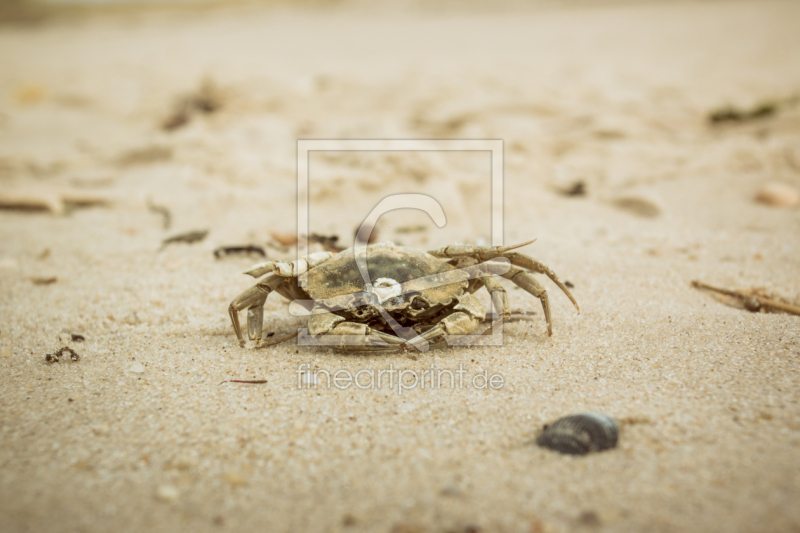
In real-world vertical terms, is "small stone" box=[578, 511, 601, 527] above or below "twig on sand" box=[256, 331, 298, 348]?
below

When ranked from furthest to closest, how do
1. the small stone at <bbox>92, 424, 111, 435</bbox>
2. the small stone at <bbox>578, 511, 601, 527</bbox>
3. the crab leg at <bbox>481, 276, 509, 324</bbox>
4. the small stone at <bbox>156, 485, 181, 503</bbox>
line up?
the crab leg at <bbox>481, 276, 509, 324</bbox> < the small stone at <bbox>92, 424, 111, 435</bbox> < the small stone at <bbox>156, 485, 181, 503</bbox> < the small stone at <bbox>578, 511, 601, 527</bbox>

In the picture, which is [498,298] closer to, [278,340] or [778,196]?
[278,340]

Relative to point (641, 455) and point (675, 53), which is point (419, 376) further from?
point (675, 53)

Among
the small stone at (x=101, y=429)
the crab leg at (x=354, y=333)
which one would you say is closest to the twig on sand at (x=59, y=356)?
the small stone at (x=101, y=429)

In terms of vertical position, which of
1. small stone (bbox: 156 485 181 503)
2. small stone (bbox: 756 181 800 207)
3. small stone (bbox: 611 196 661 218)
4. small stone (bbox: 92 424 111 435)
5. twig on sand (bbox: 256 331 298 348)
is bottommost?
small stone (bbox: 156 485 181 503)

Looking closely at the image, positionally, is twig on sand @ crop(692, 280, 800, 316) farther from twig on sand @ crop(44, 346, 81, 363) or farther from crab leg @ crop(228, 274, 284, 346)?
twig on sand @ crop(44, 346, 81, 363)

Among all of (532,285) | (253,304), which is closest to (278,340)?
(253,304)

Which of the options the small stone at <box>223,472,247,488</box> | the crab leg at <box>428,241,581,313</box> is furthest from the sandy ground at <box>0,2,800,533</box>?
the crab leg at <box>428,241,581,313</box>

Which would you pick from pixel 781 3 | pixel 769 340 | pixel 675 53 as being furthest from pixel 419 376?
pixel 781 3

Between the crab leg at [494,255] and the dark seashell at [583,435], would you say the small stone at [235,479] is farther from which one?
the crab leg at [494,255]
